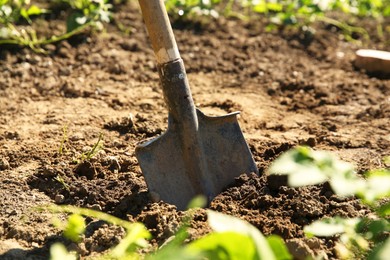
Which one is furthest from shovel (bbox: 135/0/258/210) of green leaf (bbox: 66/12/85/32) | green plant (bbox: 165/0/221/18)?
green plant (bbox: 165/0/221/18)

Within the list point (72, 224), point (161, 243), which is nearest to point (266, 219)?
point (161, 243)

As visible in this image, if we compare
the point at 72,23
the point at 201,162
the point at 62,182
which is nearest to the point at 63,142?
the point at 62,182

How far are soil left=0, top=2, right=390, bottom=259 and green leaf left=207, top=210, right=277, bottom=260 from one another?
23.1 inches

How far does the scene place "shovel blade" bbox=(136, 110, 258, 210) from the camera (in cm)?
268

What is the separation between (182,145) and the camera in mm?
2799

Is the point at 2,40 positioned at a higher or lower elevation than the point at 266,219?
higher

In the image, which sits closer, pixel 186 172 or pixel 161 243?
pixel 161 243

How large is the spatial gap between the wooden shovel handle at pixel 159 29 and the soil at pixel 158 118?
1.66 feet

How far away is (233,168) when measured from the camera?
2857 millimetres

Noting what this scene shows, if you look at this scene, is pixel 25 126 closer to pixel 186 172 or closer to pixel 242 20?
pixel 186 172

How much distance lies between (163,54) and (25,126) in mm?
925

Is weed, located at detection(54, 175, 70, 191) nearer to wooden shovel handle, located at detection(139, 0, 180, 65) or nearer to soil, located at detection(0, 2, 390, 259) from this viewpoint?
soil, located at detection(0, 2, 390, 259)

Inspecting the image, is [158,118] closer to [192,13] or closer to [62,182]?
[62,182]

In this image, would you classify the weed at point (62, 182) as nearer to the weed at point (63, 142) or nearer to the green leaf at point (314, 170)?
the weed at point (63, 142)
